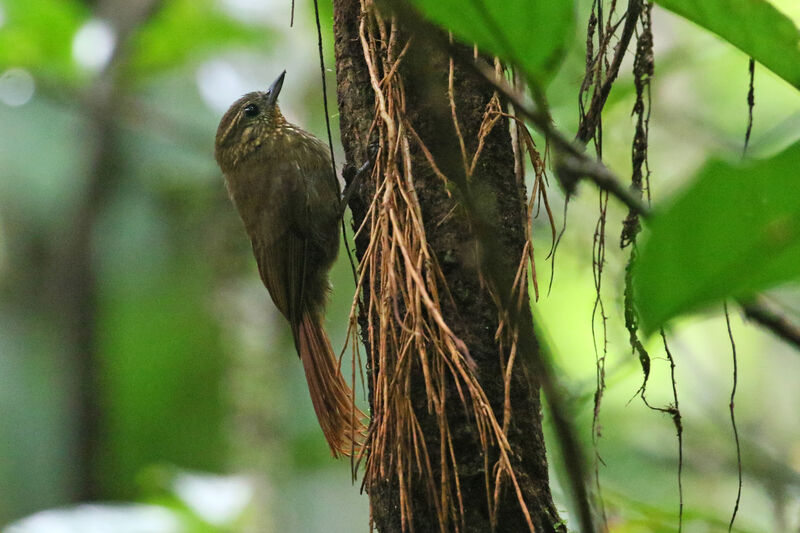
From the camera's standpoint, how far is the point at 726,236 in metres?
0.64

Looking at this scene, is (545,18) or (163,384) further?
(163,384)

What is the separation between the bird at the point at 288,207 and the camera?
2947 millimetres

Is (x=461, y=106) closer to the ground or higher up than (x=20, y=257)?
closer to the ground

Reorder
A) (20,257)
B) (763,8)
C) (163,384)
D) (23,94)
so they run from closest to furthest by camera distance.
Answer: (763,8)
(23,94)
(163,384)
(20,257)


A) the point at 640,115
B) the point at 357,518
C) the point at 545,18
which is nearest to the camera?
the point at 545,18

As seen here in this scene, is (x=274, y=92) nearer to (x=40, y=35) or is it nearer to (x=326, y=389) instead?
(x=40, y=35)

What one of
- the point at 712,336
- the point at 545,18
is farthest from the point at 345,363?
the point at 545,18

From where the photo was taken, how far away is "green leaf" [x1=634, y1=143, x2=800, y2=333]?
616mm

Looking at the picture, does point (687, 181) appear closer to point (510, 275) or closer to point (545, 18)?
point (545, 18)

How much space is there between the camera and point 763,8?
3.10 ft

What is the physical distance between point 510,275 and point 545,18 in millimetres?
813

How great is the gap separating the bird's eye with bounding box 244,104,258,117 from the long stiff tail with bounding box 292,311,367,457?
874 mm

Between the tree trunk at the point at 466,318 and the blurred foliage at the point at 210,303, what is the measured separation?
6.19 ft

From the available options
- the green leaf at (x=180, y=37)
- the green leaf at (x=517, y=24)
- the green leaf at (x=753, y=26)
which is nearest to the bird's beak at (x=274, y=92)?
the green leaf at (x=180, y=37)
